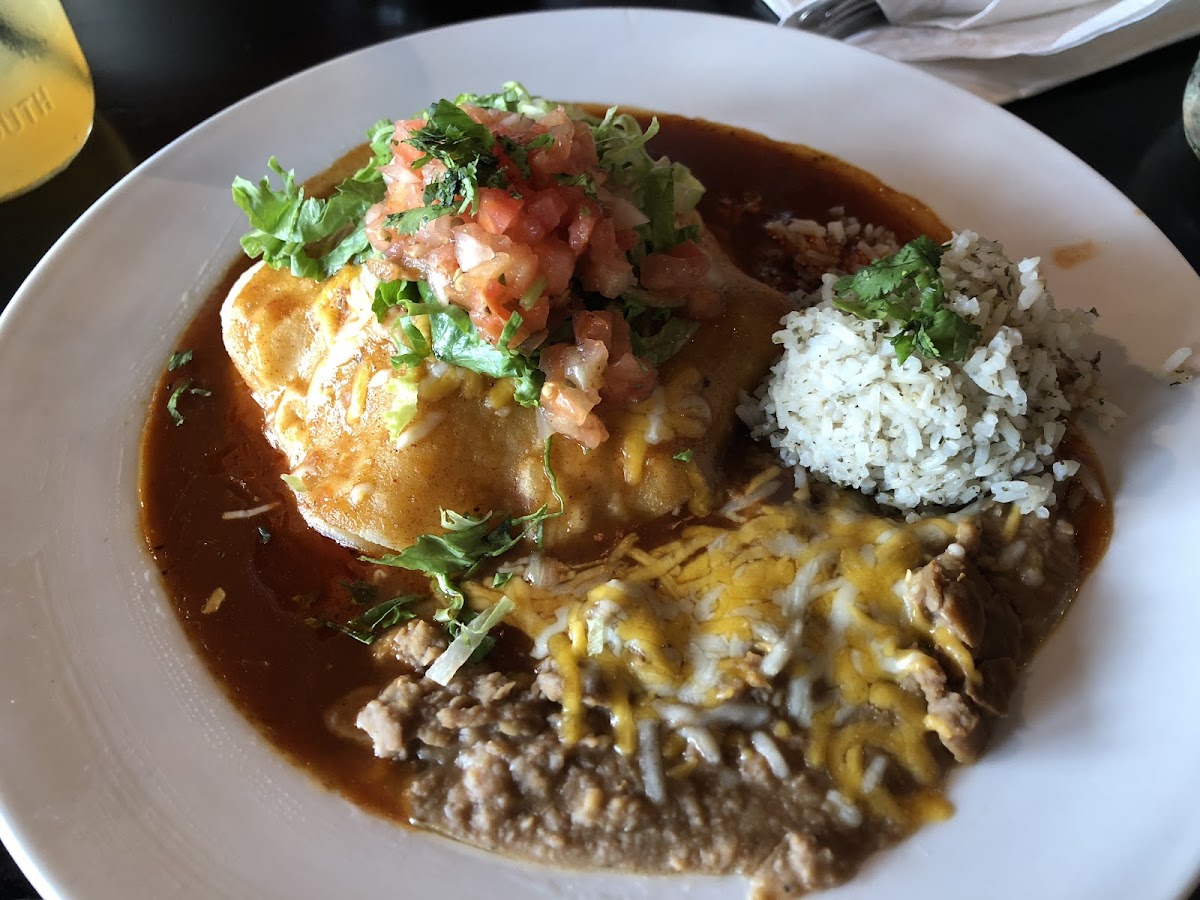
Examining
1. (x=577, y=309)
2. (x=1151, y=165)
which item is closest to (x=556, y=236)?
(x=577, y=309)

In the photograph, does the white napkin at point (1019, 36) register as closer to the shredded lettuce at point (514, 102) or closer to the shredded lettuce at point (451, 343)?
the shredded lettuce at point (514, 102)

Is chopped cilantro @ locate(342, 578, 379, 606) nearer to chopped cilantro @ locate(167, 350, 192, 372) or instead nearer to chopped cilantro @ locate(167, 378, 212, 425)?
chopped cilantro @ locate(167, 378, 212, 425)

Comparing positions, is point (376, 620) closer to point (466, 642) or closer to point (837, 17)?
point (466, 642)

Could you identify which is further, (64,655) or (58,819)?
(64,655)

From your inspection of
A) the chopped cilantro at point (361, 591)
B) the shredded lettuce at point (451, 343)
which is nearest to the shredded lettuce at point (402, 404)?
the shredded lettuce at point (451, 343)

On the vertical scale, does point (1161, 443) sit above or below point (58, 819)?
above

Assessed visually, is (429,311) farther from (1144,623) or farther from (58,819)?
(1144,623)
